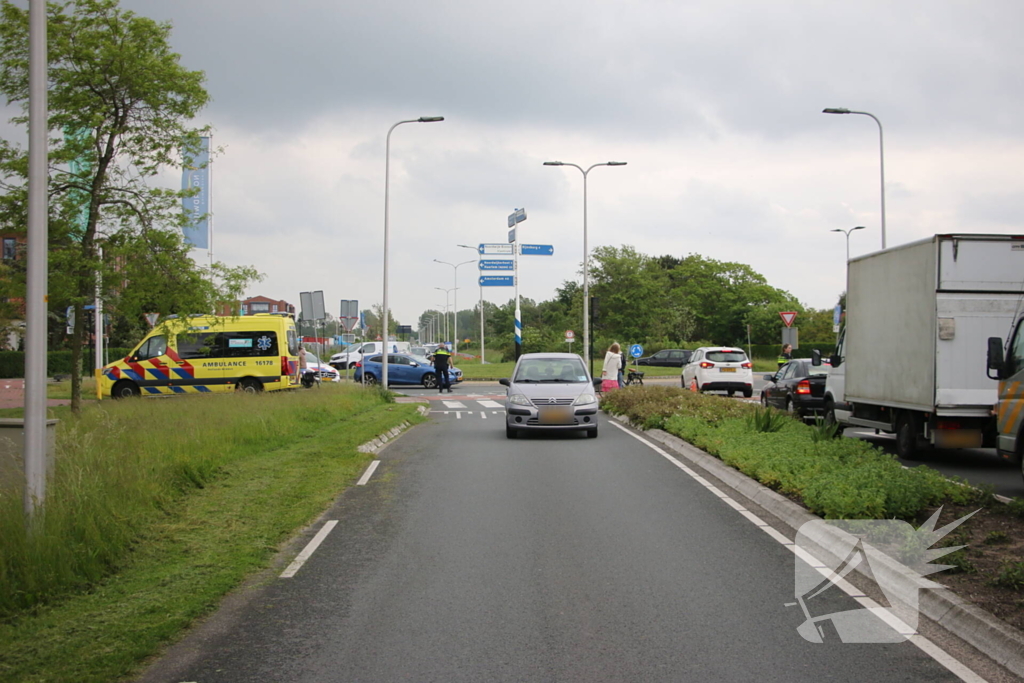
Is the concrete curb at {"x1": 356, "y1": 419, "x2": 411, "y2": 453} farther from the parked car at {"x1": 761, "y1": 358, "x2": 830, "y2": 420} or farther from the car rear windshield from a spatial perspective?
the car rear windshield

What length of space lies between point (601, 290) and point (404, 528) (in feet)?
224

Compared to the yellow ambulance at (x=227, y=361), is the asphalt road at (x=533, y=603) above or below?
below

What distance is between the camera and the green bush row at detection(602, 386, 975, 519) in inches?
327

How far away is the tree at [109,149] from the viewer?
56.2ft

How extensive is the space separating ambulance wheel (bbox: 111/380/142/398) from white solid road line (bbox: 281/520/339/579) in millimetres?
21181

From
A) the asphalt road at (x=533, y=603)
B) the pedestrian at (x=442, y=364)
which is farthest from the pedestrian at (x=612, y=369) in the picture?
the asphalt road at (x=533, y=603)

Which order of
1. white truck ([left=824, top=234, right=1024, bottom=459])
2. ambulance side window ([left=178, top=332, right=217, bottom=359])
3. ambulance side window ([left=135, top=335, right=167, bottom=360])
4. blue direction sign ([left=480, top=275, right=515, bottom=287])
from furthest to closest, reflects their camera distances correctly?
blue direction sign ([left=480, top=275, right=515, bottom=287]) → ambulance side window ([left=178, top=332, right=217, bottom=359]) → ambulance side window ([left=135, top=335, right=167, bottom=360]) → white truck ([left=824, top=234, right=1024, bottom=459])

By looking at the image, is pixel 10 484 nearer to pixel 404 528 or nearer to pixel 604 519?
pixel 404 528

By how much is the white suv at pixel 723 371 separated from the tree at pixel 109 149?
17037mm

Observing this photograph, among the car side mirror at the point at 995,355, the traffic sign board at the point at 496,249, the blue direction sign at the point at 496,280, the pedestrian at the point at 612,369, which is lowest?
the pedestrian at the point at 612,369

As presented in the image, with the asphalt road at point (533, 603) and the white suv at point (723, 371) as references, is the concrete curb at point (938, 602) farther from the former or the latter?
the white suv at point (723, 371)

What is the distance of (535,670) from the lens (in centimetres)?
480

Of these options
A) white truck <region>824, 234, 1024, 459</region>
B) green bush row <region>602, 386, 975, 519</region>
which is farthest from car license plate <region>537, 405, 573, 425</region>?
white truck <region>824, 234, 1024, 459</region>

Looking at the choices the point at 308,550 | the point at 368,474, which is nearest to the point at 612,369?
the point at 368,474
